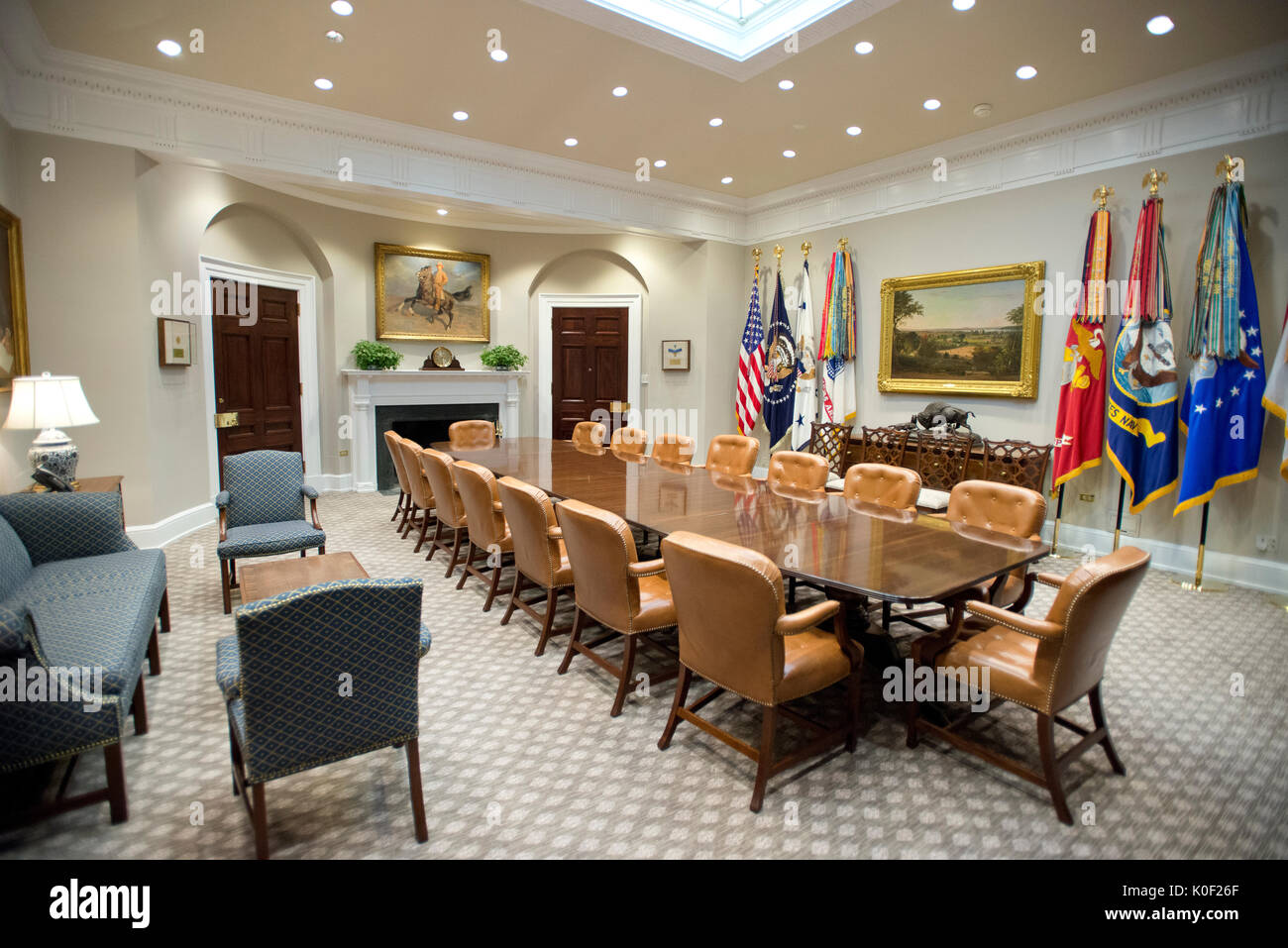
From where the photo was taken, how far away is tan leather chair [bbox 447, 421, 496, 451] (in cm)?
678

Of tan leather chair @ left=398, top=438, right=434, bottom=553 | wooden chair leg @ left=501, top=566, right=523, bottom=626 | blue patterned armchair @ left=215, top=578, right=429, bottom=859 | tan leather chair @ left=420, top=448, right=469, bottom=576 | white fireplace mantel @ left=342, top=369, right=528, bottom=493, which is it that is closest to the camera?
blue patterned armchair @ left=215, top=578, right=429, bottom=859

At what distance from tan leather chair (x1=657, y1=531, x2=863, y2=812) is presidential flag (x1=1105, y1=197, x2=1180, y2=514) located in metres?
3.92

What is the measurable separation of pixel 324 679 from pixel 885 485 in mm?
3112

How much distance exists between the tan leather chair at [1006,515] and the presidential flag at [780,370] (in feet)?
15.7

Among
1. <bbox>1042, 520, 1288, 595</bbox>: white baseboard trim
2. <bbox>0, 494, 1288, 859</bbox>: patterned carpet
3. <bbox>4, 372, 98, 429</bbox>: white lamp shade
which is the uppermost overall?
<bbox>4, 372, 98, 429</bbox>: white lamp shade

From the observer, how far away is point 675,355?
8.88m

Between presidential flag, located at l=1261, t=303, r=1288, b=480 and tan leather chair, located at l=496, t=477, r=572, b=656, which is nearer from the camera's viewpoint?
tan leather chair, located at l=496, t=477, r=572, b=656

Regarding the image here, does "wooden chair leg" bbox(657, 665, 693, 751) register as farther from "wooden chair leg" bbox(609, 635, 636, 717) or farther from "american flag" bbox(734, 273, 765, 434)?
"american flag" bbox(734, 273, 765, 434)

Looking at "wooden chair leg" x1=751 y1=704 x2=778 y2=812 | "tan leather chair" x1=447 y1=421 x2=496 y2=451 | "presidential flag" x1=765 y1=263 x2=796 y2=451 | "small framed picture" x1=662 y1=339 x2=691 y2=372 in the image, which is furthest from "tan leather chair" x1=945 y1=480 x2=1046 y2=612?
"small framed picture" x1=662 y1=339 x2=691 y2=372

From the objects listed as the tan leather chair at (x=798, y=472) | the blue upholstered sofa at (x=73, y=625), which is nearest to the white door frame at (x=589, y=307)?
the tan leather chair at (x=798, y=472)

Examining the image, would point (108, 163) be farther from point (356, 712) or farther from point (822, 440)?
point (822, 440)

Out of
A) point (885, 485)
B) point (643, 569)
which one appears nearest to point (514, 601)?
point (643, 569)

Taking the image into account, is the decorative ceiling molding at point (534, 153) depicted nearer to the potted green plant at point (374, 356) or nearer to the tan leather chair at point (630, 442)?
the potted green plant at point (374, 356)

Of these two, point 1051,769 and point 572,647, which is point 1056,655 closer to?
point 1051,769
